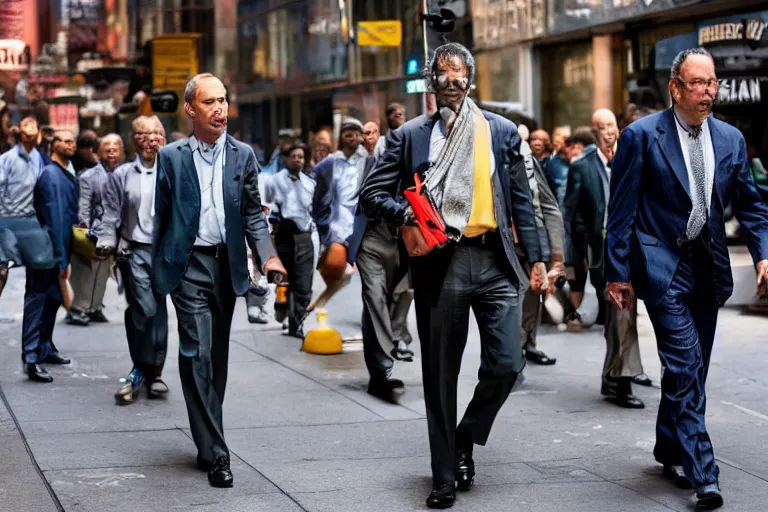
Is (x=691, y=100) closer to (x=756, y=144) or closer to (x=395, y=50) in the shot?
(x=756, y=144)

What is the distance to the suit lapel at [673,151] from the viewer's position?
6.88m

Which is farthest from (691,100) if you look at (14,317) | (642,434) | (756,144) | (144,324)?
(756,144)

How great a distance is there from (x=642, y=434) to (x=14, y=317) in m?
8.19

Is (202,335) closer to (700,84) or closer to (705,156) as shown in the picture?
(705,156)

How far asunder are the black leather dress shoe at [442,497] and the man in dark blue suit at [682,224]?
1.07 metres

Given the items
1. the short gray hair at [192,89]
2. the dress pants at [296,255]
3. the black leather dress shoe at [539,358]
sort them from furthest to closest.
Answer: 1. the dress pants at [296,255]
2. the black leather dress shoe at [539,358]
3. the short gray hair at [192,89]

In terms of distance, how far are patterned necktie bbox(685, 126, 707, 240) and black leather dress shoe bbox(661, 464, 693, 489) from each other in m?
1.14

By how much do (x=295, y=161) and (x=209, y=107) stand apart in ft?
21.1

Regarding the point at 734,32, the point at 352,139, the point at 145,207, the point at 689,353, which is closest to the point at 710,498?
the point at 689,353

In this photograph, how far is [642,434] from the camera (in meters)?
8.40

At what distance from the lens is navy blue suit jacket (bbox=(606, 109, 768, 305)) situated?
6.90 metres

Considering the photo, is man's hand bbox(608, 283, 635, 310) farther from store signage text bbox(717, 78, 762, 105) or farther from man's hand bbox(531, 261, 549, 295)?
store signage text bbox(717, 78, 762, 105)

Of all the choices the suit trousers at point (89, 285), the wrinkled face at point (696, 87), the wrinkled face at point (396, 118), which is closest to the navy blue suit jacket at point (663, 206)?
the wrinkled face at point (696, 87)

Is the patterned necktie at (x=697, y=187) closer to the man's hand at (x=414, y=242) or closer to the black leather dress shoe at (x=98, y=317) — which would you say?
the man's hand at (x=414, y=242)
